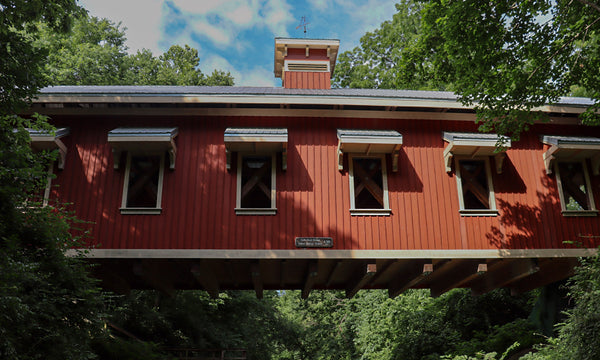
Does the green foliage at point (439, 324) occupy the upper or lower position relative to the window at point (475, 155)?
lower

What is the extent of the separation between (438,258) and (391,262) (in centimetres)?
106

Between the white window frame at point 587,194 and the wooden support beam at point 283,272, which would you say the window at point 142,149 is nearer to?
the wooden support beam at point 283,272

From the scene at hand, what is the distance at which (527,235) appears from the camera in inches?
414

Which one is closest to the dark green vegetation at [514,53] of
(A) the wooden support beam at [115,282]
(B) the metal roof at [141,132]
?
(B) the metal roof at [141,132]

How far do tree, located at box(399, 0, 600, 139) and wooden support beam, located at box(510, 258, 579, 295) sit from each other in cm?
324

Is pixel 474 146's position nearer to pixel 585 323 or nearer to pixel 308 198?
pixel 308 198

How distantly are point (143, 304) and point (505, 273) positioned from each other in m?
12.0

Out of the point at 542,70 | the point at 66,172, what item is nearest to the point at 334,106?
the point at 542,70

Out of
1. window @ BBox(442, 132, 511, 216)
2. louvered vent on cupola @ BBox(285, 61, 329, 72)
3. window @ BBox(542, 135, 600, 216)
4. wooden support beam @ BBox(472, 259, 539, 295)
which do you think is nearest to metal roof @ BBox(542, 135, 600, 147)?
window @ BBox(542, 135, 600, 216)

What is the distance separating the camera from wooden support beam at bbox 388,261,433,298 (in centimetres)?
1028

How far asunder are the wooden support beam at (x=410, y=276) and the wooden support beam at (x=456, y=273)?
54cm

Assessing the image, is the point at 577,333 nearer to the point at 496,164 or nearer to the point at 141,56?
the point at 496,164

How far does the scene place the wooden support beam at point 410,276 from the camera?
33.7 ft

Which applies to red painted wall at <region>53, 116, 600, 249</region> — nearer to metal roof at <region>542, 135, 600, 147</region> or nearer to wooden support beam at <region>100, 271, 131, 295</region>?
metal roof at <region>542, 135, 600, 147</region>
